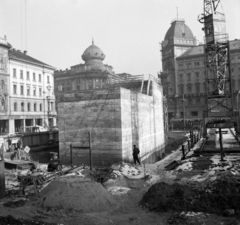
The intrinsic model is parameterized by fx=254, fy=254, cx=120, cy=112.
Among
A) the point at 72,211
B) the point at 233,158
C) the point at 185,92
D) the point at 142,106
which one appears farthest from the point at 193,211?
the point at 185,92

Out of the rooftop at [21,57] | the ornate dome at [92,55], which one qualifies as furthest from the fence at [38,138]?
the ornate dome at [92,55]

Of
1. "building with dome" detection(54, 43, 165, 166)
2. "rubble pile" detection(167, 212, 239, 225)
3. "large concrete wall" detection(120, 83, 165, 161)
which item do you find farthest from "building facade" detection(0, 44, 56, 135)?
"rubble pile" detection(167, 212, 239, 225)

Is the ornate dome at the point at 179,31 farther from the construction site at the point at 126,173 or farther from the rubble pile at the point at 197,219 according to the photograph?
the rubble pile at the point at 197,219

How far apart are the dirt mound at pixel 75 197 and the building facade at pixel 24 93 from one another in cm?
3479

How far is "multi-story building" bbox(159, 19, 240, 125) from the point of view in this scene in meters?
69.6

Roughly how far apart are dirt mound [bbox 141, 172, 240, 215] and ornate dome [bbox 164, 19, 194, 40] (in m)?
70.1

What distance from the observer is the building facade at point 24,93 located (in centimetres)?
4800

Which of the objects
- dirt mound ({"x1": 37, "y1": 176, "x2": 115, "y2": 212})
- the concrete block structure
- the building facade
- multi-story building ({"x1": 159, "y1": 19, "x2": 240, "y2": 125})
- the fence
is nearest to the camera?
dirt mound ({"x1": 37, "y1": 176, "x2": 115, "y2": 212})

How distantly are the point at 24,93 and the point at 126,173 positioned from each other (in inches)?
1693

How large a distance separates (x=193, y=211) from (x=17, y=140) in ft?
88.9

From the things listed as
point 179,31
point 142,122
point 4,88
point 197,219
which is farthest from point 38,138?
point 179,31

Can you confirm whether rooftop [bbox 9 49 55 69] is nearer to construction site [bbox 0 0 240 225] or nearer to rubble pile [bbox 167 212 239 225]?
construction site [bbox 0 0 240 225]

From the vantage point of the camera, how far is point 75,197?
33.5 feet

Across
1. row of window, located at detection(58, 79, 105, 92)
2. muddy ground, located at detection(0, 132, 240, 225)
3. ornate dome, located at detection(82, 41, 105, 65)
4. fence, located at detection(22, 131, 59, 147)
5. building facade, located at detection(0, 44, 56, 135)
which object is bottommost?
muddy ground, located at detection(0, 132, 240, 225)
